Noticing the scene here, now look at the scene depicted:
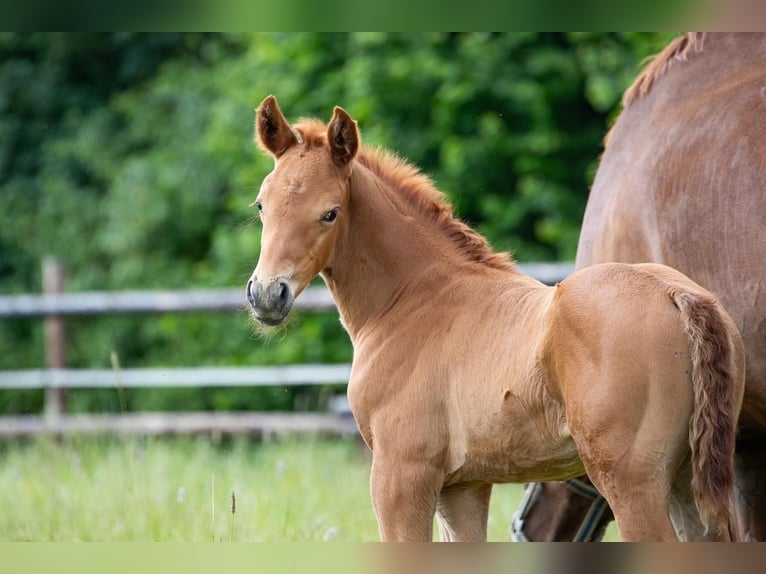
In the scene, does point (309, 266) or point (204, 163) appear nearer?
point (309, 266)

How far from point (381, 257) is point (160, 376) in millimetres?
6262

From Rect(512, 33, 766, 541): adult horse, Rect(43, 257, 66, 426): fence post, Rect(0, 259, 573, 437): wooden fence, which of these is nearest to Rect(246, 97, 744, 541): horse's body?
Rect(512, 33, 766, 541): adult horse

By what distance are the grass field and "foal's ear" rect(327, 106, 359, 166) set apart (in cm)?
114

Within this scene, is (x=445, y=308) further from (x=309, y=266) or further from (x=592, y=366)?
(x=592, y=366)

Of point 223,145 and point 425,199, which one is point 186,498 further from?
point 223,145

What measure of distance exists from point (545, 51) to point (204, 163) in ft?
15.2

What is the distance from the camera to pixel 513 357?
7.50 ft

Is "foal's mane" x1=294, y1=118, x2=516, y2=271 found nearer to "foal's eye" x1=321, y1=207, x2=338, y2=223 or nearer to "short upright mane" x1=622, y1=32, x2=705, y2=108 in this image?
"foal's eye" x1=321, y1=207, x2=338, y2=223

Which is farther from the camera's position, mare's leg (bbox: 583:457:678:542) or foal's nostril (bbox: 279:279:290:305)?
foal's nostril (bbox: 279:279:290:305)

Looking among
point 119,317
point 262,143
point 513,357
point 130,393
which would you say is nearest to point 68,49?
point 119,317

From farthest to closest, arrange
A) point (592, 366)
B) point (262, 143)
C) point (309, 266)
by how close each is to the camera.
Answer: point (262, 143)
point (309, 266)
point (592, 366)

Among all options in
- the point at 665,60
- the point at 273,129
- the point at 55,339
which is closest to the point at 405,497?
the point at 273,129

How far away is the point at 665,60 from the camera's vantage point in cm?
339

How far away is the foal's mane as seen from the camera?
286 centimetres
